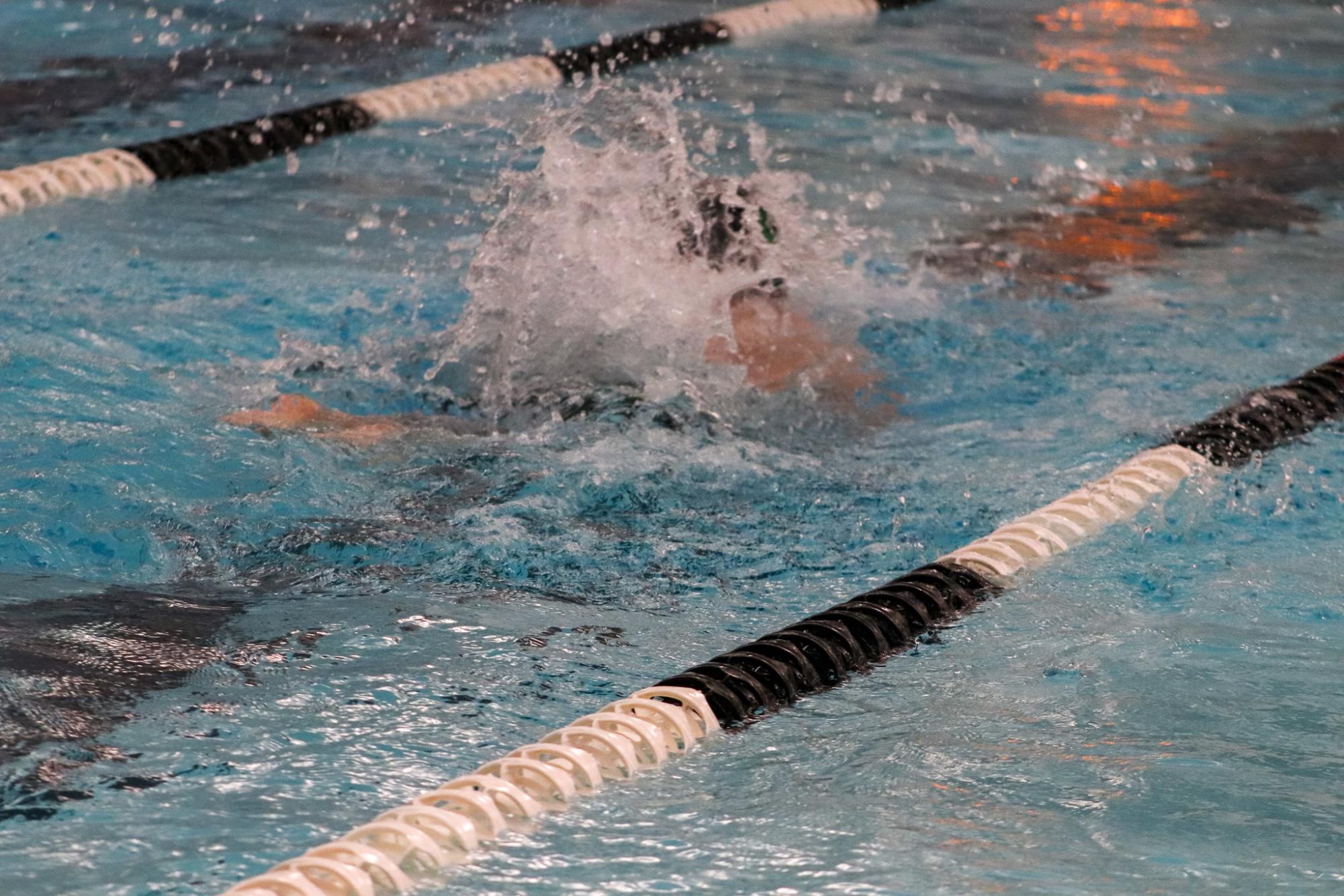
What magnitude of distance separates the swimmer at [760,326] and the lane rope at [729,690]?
2.52 ft

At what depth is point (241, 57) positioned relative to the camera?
7645 millimetres

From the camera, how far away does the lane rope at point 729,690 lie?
197 cm

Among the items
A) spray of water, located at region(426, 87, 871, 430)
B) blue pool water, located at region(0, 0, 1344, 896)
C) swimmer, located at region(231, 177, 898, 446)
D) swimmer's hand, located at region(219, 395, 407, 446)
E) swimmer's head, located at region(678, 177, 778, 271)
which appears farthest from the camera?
swimmer's head, located at region(678, 177, 778, 271)

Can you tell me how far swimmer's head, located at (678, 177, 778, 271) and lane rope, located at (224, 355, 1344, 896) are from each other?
3.50 ft

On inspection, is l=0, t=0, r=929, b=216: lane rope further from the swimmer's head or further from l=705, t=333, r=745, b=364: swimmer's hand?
l=705, t=333, r=745, b=364: swimmer's hand

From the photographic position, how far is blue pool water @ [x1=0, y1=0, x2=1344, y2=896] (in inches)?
85.4

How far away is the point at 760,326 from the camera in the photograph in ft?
14.0

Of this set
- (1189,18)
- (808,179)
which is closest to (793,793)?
(808,179)

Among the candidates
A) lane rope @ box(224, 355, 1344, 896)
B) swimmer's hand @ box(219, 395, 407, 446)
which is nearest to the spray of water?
swimmer's hand @ box(219, 395, 407, 446)

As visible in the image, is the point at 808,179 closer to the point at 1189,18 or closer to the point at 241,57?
the point at 241,57

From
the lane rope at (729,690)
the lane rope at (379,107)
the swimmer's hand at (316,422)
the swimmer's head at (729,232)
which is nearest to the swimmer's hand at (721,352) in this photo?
the swimmer's head at (729,232)

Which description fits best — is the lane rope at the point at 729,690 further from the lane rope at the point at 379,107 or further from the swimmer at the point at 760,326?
the lane rope at the point at 379,107

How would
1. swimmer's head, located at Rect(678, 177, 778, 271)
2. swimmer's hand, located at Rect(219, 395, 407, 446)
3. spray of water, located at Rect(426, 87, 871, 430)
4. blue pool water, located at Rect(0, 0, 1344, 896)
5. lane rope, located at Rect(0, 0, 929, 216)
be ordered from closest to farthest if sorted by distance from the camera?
1. blue pool water, located at Rect(0, 0, 1344, 896)
2. swimmer's hand, located at Rect(219, 395, 407, 446)
3. spray of water, located at Rect(426, 87, 871, 430)
4. swimmer's head, located at Rect(678, 177, 778, 271)
5. lane rope, located at Rect(0, 0, 929, 216)

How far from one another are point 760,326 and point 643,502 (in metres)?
0.97
